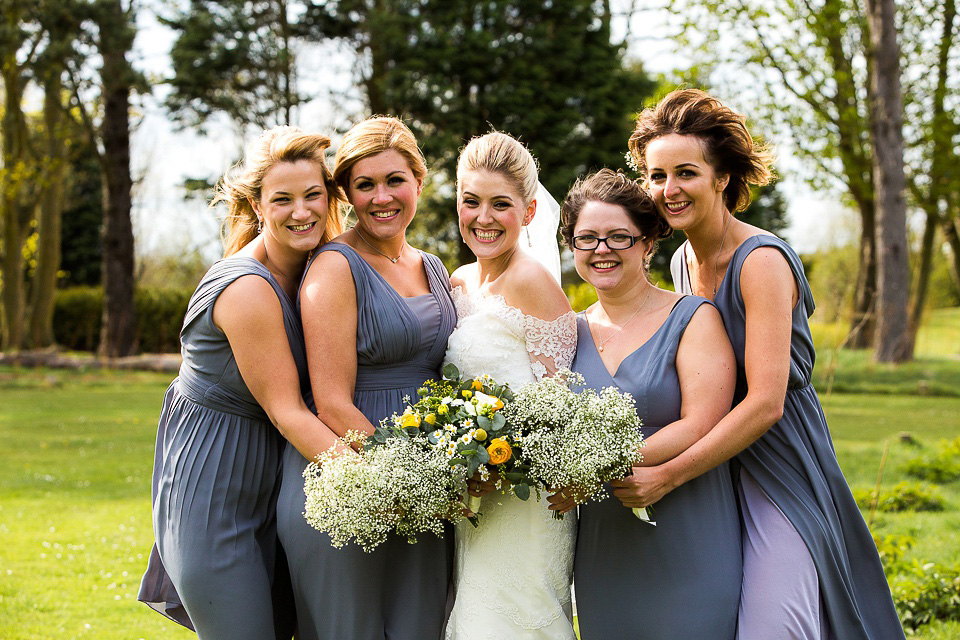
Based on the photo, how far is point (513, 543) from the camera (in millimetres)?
3850

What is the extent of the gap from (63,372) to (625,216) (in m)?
21.7

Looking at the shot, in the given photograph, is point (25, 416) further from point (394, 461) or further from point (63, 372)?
point (394, 461)

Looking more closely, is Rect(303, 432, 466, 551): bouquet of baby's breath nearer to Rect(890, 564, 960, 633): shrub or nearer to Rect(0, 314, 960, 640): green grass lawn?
Rect(0, 314, 960, 640): green grass lawn

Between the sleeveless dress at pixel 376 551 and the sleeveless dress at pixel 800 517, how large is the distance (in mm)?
1408

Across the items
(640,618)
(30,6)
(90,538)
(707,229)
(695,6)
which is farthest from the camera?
(695,6)

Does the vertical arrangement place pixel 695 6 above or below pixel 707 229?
above

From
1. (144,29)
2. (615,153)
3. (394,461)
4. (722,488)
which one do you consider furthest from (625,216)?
(144,29)

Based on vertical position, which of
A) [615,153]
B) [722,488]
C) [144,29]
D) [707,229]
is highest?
[144,29]

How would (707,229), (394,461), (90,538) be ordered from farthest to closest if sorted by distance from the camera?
1. (90,538)
2. (707,229)
3. (394,461)

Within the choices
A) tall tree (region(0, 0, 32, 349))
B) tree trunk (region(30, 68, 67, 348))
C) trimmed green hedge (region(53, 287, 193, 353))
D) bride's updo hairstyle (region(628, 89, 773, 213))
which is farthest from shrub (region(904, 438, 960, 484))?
tree trunk (region(30, 68, 67, 348))

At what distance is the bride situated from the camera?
12.5 ft

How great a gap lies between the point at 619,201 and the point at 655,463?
1205 mm

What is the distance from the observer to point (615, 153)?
22.7 metres

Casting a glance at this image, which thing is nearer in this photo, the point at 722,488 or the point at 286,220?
the point at 722,488
